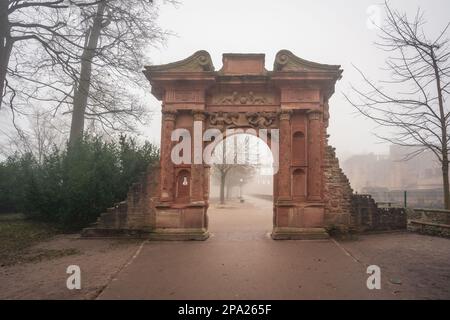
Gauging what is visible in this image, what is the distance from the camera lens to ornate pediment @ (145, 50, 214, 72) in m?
9.33

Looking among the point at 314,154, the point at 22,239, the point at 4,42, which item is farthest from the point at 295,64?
the point at 22,239

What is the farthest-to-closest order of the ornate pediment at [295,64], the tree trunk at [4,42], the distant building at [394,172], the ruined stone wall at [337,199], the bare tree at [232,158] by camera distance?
the distant building at [394,172]
the bare tree at [232,158]
the ruined stone wall at [337,199]
the ornate pediment at [295,64]
the tree trunk at [4,42]

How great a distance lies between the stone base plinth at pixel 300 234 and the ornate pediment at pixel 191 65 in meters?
5.81

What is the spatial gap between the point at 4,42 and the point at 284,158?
31.0ft

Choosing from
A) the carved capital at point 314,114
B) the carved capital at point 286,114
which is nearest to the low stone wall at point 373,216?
the carved capital at point 314,114

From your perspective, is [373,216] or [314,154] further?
[373,216]

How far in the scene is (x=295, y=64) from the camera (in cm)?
930

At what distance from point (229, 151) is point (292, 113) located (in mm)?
21563

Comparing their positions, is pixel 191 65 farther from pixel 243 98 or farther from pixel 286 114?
pixel 286 114

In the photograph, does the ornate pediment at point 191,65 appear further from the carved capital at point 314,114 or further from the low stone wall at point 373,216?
the low stone wall at point 373,216

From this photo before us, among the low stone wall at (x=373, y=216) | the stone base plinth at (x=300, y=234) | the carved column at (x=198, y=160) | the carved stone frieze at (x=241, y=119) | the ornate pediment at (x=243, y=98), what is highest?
the ornate pediment at (x=243, y=98)

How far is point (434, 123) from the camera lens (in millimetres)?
10281

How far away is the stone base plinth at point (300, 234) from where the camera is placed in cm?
877
